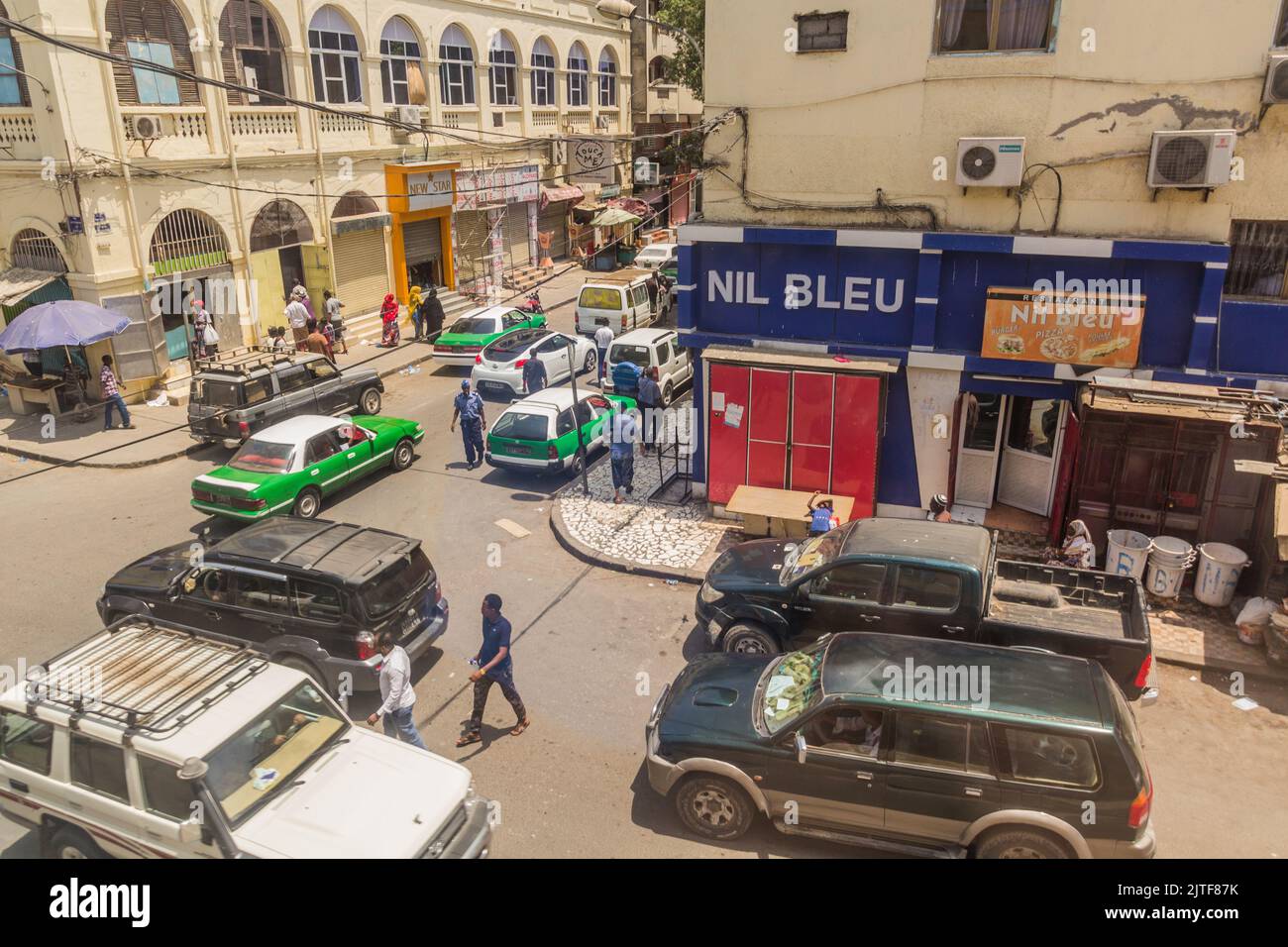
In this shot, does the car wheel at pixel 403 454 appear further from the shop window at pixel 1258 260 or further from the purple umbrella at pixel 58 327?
the shop window at pixel 1258 260

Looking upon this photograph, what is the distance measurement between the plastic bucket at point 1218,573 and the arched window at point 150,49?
21108 mm

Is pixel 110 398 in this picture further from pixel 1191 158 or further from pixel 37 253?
pixel 1191 158

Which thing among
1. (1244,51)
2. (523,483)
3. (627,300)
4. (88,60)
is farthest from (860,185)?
(88,60)

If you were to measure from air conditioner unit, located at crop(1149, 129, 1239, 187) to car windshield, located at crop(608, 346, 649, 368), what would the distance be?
10849 mm

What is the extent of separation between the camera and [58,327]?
58.3 feet

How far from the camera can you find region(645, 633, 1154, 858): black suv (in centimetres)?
672

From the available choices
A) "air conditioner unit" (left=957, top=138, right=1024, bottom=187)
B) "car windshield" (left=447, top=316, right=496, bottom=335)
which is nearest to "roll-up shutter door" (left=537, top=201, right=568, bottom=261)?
"car windshield" (left=447, top=316, right=496, bottom=335)

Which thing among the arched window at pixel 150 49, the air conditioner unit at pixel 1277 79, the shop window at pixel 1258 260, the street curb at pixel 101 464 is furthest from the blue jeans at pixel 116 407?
the air conditioner unit at pixel 1277 79

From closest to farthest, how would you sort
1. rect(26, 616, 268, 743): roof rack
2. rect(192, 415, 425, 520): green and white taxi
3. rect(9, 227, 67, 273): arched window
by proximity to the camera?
rect(26, 616, 268, 743): roof rack, rect(192, 415, 425, 520): green and white taxi, rect(9, 227, 67, 273): arched window

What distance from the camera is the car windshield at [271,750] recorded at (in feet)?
21.6

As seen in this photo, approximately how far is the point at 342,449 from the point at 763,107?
8762 mm

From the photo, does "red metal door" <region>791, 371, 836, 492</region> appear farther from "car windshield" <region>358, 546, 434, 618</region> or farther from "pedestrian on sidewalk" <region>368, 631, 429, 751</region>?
"pedestrian on sidewalk" <region>368, 631, 429, 751</region>

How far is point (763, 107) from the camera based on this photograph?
13.4 metres

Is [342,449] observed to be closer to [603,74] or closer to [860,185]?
[860,185]
